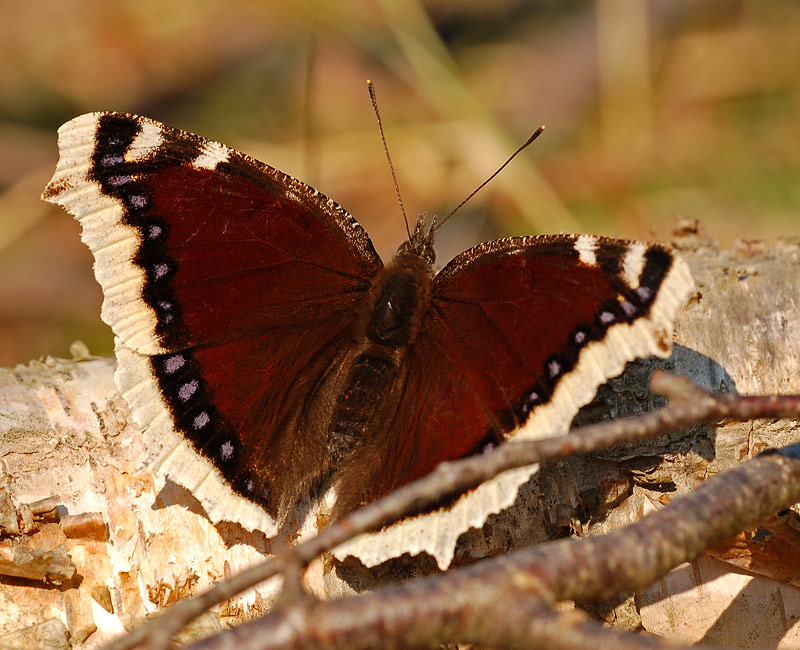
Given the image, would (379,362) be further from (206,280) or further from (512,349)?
(206,280)

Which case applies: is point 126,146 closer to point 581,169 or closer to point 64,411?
point 64,411

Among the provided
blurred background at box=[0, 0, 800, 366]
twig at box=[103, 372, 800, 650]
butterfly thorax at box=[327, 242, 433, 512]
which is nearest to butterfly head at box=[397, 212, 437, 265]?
butterfly thorax at box=[327, 242, 433, 512]

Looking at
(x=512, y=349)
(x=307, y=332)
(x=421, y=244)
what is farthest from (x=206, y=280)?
(x=512, y=349)

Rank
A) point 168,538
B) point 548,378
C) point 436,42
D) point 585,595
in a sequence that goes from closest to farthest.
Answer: point 585,595
point 548,378
point 168,538
point 436,42

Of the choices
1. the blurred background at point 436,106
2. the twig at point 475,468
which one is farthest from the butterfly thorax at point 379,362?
the blurred background at point 436,106

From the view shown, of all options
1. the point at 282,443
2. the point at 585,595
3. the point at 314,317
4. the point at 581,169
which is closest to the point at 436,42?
the point at 581,169

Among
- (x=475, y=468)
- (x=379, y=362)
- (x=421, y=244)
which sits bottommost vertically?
(x=475, y=468)

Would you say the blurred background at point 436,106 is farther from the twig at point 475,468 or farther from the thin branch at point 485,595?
the thin branch at point 485,595
